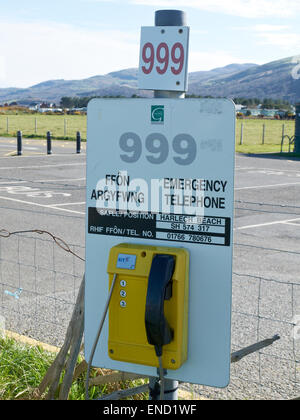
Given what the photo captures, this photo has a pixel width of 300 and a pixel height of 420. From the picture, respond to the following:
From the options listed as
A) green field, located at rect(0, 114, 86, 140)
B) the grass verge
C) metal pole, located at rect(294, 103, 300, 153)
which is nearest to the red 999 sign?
the grass verge

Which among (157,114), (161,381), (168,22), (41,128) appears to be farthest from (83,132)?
(161,381)

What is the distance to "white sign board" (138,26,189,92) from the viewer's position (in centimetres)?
272

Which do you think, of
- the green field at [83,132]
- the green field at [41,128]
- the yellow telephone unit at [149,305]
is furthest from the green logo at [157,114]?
the green field at [41,128]

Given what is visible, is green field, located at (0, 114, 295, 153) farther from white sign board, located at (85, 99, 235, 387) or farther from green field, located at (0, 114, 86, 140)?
white sign board, located at (85, 99, 235, 387)

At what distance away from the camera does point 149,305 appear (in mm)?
2492

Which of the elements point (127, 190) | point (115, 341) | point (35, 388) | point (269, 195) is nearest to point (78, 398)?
point (35, 388)

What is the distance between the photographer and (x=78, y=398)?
385cm

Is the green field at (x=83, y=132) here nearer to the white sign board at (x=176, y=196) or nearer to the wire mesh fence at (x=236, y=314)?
the wire mesh fence at (x=236, y=314)

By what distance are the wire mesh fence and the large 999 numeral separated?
1440 millimetres

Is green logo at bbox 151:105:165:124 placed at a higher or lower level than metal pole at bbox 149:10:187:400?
lower

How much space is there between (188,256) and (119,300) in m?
0.34

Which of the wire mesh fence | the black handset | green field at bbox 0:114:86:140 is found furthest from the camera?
green field at bbox 0:114:86:140

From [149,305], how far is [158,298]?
0.15 feet

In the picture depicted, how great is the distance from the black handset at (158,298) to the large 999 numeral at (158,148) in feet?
1.35
